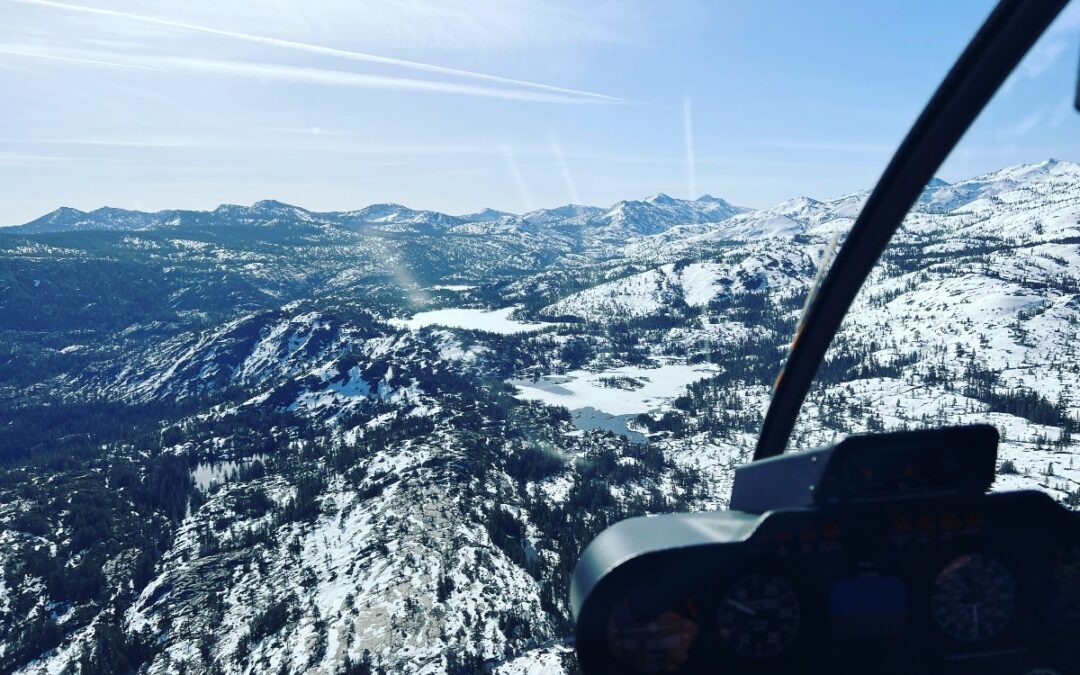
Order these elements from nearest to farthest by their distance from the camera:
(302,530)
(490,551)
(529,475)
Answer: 1. (490,551)
2. (302,530)
3. (529,475)

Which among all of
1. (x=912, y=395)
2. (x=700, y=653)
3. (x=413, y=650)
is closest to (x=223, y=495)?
(x=413, y=650)

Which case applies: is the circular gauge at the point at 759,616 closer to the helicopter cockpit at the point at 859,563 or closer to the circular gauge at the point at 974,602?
the helicopter cockpit at the point at 859,563

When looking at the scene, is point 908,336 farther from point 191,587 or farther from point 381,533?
point 191,587

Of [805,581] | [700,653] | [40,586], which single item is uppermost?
[805,581]

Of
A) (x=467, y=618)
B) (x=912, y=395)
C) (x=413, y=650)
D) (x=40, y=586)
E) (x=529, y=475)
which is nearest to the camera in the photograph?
(x=413, y=650)

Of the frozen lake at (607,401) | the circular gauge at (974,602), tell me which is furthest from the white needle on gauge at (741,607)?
the frozen lake at (607,401)

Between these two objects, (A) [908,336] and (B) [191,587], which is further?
(A) [908,336]
